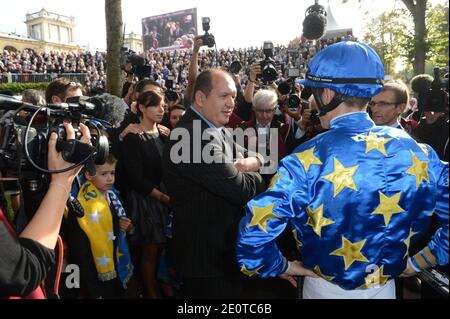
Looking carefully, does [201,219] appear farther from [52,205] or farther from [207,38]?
[207,38]

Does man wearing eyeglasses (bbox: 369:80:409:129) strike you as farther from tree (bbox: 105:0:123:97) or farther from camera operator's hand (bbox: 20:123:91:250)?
tree (bbox: 105:0:123:97)

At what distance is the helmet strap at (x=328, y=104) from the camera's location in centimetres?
150

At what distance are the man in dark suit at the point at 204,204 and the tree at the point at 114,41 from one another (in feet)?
14.9

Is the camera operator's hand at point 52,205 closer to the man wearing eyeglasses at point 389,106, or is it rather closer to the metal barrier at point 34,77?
the man wearing eyeglasses at point 389,106

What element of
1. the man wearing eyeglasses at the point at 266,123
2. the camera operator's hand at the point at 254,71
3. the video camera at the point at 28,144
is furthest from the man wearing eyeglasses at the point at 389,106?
the video camera at the point at 28,144

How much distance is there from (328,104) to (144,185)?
2028mm

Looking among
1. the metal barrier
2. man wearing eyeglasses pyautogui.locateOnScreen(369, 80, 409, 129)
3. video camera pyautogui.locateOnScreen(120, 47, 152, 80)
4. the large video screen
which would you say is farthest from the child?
the large video screen

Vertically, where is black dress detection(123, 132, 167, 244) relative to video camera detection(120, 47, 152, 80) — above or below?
below

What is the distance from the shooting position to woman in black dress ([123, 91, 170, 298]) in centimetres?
322

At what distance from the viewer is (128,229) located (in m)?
2.98

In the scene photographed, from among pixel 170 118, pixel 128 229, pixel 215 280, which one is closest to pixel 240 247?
pixel 215 280

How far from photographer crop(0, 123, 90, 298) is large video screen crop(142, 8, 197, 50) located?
142 ft
